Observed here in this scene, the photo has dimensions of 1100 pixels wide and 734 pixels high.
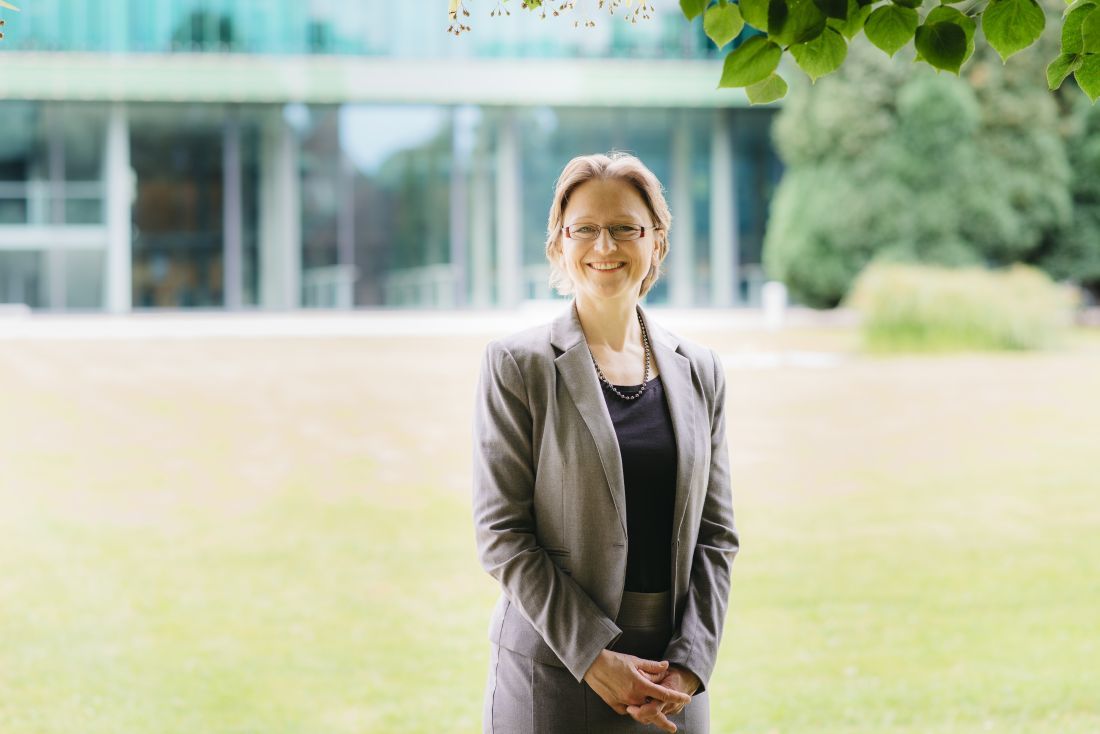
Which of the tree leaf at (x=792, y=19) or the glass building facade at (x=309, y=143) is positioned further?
the glass building facade at (x=309, y=143)

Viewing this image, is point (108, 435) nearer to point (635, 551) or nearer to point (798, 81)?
point (635, 551)

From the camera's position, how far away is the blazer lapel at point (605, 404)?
1.85 meters

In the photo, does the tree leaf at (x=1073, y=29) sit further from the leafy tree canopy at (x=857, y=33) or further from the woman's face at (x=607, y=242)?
the woman's face at (x=607, y=242)

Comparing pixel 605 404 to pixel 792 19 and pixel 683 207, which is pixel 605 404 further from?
pixel 683 207

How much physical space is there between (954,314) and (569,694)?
11.8 meters

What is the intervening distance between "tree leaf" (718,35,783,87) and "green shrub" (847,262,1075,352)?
11.7 metres

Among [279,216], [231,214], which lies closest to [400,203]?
[279,216]

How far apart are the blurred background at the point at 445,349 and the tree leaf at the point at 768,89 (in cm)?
45

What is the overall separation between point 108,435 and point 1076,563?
7.19 m

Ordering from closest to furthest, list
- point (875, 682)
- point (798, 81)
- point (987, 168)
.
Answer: point (875, 682) < point (987, 168) < point (798, 81)

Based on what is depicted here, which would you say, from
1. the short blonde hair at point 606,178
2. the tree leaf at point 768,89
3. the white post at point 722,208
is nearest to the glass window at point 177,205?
the white post at point 722,208

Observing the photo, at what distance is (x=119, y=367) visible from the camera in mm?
11688

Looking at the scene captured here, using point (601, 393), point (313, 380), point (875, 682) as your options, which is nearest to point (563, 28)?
point (313, 380)

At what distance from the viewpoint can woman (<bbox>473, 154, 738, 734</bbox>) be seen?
185 cm
